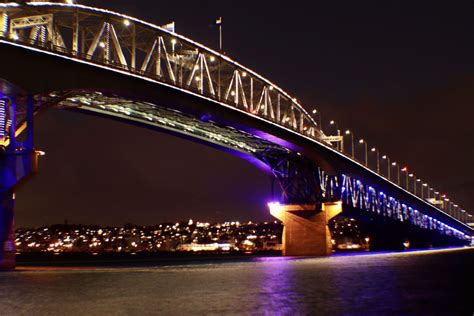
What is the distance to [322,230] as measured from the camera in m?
A: 95.0

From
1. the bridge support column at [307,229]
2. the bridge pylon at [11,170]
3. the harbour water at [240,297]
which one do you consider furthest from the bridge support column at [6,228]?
the bridge support column at [307,229]

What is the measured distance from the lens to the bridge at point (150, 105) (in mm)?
43094

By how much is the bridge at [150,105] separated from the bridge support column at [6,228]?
63 millimetres

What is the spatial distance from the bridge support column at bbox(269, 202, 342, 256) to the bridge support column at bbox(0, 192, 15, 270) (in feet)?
187

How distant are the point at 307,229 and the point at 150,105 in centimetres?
4454

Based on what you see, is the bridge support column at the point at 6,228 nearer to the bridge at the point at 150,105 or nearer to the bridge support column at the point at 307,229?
the bridge at the point at 150,105

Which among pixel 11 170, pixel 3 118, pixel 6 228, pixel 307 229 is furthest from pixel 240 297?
pixel 307 229

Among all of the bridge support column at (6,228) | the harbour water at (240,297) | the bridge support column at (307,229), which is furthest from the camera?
the bridge support column at (307,229)

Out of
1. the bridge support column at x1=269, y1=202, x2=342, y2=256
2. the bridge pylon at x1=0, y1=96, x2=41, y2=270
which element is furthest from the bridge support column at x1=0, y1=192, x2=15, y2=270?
the bridge support column at x1=269, y1=202, x2=342, y2=256

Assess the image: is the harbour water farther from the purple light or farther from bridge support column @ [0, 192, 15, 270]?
the purple light

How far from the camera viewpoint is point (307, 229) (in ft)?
315

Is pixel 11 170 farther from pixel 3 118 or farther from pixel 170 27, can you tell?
pixel 170 27

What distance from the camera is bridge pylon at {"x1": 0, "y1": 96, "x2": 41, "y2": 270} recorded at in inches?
1663

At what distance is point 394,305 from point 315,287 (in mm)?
7723
